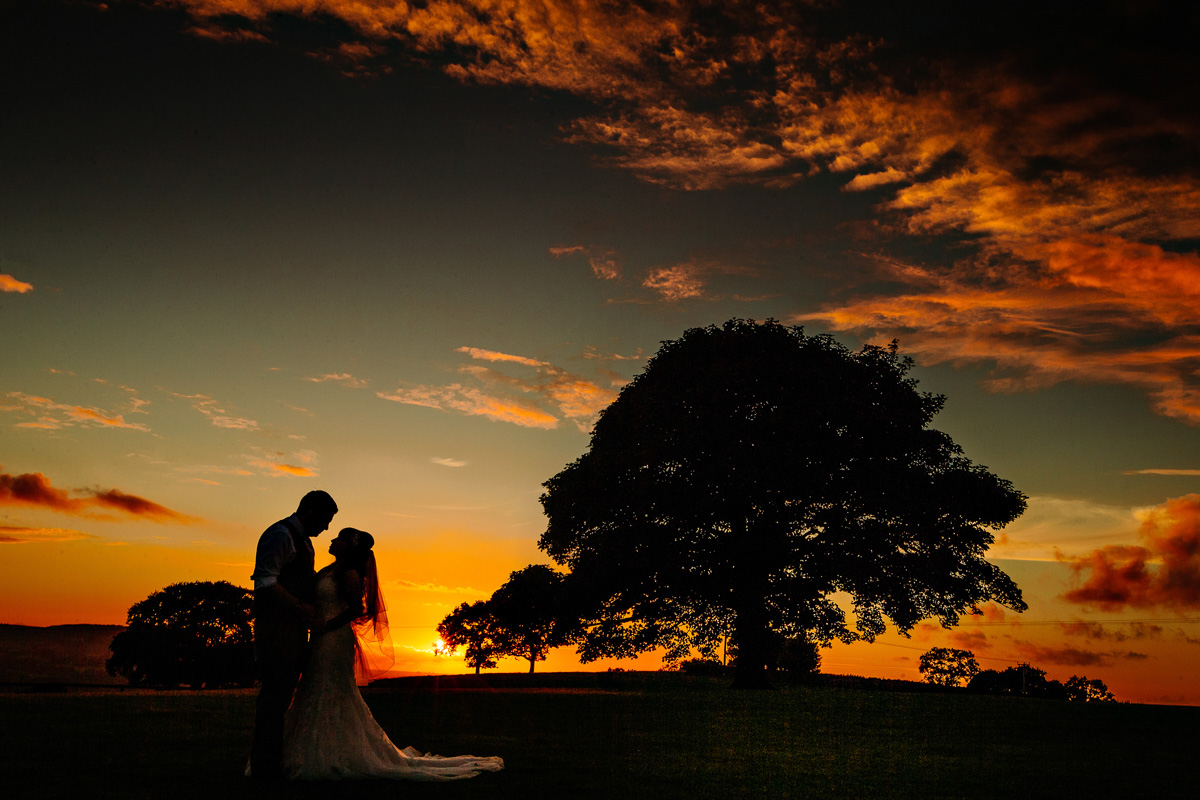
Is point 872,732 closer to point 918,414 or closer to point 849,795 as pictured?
point 849,795

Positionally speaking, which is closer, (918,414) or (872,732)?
(872,732)

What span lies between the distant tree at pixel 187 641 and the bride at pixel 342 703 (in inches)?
2302

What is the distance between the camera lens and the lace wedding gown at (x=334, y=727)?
868 centimetres

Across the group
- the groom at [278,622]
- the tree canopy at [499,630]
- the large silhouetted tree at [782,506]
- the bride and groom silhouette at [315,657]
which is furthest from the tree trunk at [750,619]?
the tree canopy at [499,630]

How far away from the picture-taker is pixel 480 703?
22344 mm

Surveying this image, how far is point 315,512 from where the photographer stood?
870 cm

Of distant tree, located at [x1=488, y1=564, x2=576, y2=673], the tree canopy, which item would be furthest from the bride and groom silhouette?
the tree canopy

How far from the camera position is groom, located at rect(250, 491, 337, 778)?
8.22 m

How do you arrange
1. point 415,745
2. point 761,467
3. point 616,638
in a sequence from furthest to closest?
point 616,638 < point 761,467 < point 415,745

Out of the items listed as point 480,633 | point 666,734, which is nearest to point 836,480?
point 666,734

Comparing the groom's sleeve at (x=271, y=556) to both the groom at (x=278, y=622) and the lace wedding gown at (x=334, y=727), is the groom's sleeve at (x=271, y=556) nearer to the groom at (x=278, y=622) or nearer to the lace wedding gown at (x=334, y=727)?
the groom at (x=278, y=622)

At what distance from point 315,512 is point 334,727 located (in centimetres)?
244

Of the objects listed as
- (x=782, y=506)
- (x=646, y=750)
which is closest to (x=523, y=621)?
(x=782, y=506)

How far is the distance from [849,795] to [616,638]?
2590 centimetres
